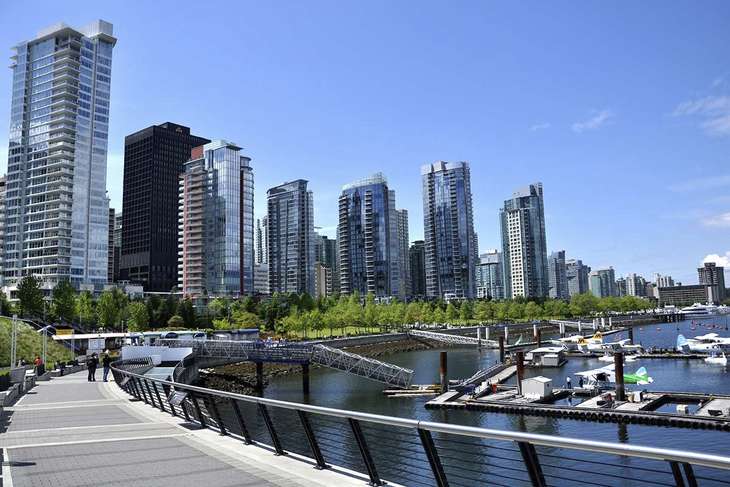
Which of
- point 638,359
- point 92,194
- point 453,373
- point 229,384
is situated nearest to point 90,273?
point 92,194

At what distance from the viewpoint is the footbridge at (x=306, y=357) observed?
62.3m

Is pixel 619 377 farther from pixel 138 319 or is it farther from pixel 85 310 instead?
pixel 85 310

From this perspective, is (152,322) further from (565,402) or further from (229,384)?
(565,402)

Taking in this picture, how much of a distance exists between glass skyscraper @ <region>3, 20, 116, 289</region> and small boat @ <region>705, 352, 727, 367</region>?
475 feet

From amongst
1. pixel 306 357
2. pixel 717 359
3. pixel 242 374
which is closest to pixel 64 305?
pixel 242 374

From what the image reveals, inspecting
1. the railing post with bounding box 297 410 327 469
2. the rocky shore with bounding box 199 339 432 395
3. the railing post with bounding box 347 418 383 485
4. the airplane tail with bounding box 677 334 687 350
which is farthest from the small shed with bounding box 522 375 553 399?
the airplane tail with bounding box 677 334 687 350

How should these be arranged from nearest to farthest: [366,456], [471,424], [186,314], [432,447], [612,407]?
[432,447], [366,456], [471,424], [612,407], [186,314]

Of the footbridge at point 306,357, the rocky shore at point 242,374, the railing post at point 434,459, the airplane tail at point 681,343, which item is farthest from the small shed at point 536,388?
the airplane tail at point 681,343

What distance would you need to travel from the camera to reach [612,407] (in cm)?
4638

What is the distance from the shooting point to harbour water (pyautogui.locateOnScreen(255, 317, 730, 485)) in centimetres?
3872

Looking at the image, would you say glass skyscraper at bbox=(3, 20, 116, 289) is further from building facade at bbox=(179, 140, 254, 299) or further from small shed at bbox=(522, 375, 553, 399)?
small shed at bbox=(522, 375, 553, 399)

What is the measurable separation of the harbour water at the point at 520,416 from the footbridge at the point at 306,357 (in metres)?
2.24

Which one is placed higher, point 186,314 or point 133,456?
point 186,314

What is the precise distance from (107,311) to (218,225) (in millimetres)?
86798
